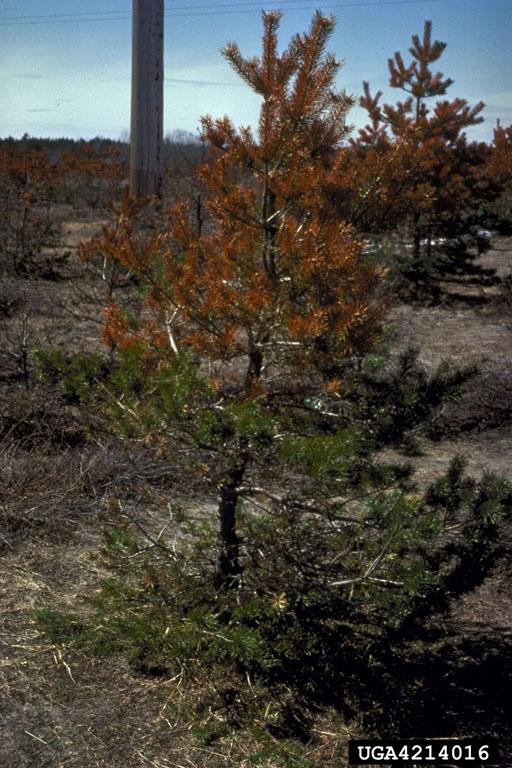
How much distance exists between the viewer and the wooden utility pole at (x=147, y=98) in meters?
7.02

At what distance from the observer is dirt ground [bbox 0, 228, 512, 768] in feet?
9.00

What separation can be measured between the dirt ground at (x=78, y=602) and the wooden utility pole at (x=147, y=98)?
2.31m

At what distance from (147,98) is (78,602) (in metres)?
5.11

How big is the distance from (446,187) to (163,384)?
33.4ft

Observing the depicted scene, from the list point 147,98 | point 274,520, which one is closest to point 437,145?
point 147,98

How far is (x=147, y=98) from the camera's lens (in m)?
7.39

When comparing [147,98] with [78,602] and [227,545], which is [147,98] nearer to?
[78,602]

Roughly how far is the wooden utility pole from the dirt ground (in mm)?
2308

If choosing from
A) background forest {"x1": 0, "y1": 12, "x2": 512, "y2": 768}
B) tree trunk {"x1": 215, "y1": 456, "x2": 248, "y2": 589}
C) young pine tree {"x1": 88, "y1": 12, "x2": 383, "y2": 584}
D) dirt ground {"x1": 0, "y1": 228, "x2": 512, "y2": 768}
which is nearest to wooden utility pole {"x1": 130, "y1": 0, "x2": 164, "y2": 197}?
dirt ground {"x1": 0, "y1": 228, "x2": 512, "y2": 768}

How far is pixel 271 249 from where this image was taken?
2.86 metres

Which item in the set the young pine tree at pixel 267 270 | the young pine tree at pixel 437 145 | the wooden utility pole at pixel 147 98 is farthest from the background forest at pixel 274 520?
the young pine tree at pixel 437 145

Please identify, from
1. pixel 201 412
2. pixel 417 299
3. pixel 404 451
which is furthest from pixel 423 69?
pixel 201 412

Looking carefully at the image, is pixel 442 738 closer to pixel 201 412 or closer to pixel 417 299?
pixel 201 412

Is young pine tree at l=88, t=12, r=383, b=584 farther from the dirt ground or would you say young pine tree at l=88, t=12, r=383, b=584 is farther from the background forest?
the dirt ground
